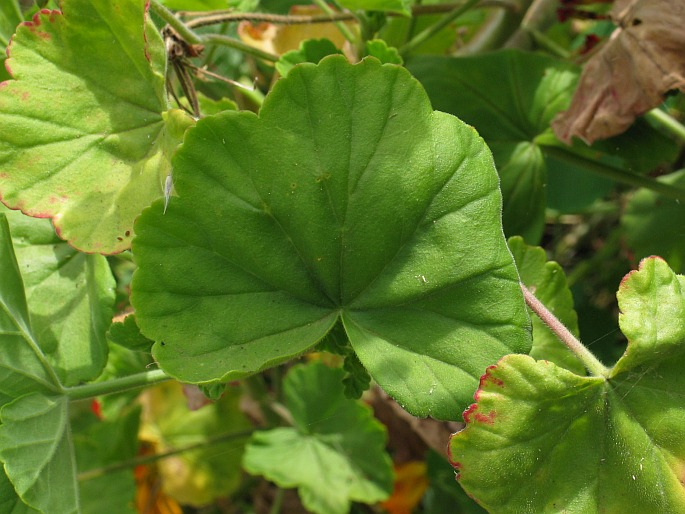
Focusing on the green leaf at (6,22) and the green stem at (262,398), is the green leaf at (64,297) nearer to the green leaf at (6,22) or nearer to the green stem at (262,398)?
the green leaf at (6,22)

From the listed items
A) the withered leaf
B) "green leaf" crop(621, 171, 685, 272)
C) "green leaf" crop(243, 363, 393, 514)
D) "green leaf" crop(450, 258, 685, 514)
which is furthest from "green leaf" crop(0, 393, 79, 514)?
"green leaf" crop(621, 171, 685, 272)

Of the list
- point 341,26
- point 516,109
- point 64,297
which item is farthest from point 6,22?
point 516,109

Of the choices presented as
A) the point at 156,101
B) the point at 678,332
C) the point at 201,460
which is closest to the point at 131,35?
the point at 156,101

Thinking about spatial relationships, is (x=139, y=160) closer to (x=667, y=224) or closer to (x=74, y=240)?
(x=74, y=240)

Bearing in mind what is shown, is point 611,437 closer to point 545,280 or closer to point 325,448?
point 545,280

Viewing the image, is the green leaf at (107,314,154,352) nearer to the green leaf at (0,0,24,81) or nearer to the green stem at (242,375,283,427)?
the green leaf at (0,0,24,81)

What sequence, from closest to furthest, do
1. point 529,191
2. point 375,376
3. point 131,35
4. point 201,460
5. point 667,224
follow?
point 375,376 < point 131,35 < point 529,191 < point 667,224 < point 201,460
